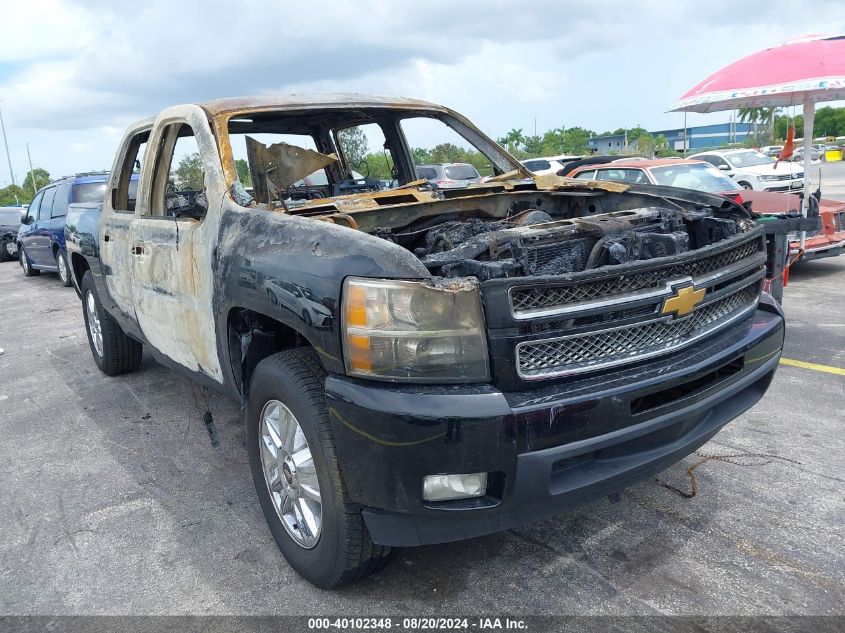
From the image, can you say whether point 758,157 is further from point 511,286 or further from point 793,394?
point 511,286

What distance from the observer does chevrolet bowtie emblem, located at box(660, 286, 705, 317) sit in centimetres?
235

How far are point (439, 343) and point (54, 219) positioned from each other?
10803mm

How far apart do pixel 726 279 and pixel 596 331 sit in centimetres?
72

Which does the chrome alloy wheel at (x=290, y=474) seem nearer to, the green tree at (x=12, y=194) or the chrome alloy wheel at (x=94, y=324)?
the chrome alloy wheel at (x=94, y=324)

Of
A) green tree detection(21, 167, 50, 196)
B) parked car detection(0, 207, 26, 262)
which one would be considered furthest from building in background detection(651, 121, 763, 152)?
parked car detection(0, 207, 26, 262)

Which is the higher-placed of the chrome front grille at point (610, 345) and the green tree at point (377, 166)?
the green tree at point (377, 166)

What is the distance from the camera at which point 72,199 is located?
10.2m

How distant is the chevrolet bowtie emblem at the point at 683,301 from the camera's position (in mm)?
2354

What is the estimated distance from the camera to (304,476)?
254 cm

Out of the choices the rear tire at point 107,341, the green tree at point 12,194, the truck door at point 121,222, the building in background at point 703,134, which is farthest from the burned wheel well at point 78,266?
the building in background at point 703,134

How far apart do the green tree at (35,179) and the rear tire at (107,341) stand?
4805 centimetres

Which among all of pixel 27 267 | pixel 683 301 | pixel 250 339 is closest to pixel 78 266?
pixel 250 339

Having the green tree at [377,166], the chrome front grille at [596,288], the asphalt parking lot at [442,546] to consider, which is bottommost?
the asphalt parking lot at [442,546]

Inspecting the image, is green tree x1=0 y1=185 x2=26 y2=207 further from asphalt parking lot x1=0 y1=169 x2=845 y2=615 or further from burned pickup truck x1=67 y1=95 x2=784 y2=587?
burned pickup truck x1=67 y1=95 x2=784 y2=587
